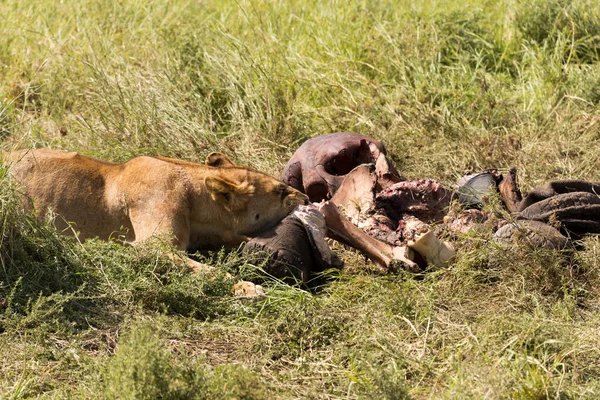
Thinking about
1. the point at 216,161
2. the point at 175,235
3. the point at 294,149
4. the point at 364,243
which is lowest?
the point at 294,149

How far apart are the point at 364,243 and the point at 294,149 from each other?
2.18 metres

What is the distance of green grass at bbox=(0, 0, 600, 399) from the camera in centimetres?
450

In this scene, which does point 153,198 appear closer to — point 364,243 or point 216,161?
point 216,161

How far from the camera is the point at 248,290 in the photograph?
18.2 feet

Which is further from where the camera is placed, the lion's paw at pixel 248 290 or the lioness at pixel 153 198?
the lioness at pixel 153 198

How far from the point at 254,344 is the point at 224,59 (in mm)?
4411

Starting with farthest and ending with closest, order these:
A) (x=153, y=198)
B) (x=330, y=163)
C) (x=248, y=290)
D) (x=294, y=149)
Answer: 1. (x=294, y=149)
2. (x=330, y=163)
3. (x=153, y=198)
4. (x=248, y=290)

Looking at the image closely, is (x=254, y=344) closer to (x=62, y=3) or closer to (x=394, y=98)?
(x=394, y=98)


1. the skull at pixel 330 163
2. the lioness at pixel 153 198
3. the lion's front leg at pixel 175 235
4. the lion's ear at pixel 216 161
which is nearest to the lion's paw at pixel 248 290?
the lion's front leg at pixel 175 235

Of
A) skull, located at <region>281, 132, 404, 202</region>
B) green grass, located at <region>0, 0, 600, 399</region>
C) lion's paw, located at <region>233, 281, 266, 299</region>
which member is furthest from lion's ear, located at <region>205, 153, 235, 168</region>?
lion's paw, located at <region>233, 281, 266, 299</region>

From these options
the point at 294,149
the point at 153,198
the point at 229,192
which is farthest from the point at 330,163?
the point at 153,198

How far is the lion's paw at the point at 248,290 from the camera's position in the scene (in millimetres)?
5477

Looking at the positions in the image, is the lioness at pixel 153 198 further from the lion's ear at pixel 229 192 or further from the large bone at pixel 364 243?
the large bone at pixel 364 243

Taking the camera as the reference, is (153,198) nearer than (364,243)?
No
